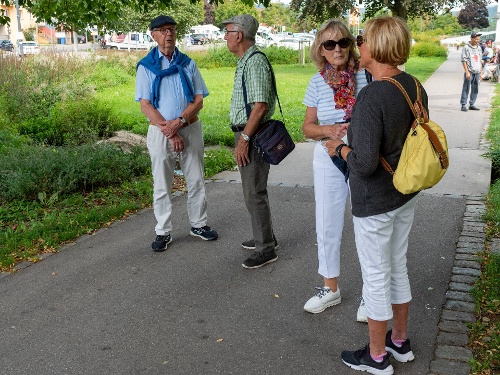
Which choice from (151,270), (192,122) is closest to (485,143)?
(192,122)

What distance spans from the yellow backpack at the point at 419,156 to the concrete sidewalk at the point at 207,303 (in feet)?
3.98

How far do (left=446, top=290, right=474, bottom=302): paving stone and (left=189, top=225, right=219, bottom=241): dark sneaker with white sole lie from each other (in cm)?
239

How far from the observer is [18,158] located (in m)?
8.60

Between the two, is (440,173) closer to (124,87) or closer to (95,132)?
(95,132)

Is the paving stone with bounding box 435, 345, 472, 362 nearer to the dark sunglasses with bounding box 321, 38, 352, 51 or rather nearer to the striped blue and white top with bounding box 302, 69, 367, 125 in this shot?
the striped blue and white top with bounding box 302, 69, 367, 125

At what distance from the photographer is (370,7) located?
3058 centimetres

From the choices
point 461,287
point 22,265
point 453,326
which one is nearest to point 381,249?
point 453,326

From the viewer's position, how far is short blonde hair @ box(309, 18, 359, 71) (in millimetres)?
4012

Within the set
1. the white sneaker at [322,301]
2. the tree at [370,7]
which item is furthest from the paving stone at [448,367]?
the tree at [370,7]

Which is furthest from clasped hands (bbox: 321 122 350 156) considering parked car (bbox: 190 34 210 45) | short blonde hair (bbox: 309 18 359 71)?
parked car (bbox: 190 34 210 45)

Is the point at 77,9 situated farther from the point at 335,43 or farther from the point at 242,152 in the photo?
the point at 335,43

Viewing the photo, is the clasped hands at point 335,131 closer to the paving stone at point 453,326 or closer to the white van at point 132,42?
the paving stone at point 453,326

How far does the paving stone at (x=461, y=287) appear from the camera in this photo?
187 inches

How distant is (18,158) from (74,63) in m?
11.2
